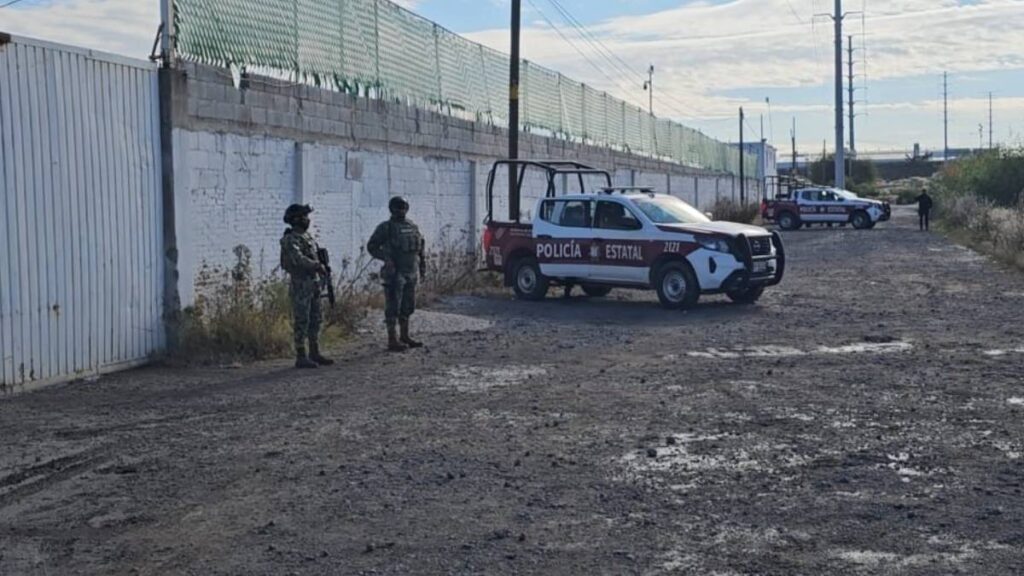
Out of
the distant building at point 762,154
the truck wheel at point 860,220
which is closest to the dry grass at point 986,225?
the truck wheel at point 860,220

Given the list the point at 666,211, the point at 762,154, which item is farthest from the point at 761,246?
the point at 762,154

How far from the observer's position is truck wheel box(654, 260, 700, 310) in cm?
1905

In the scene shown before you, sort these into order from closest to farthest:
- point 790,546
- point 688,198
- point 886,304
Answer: point 790,546 < point 886,304 < point 688,198

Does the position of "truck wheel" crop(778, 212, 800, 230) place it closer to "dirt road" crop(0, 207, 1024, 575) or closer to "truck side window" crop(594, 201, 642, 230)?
"truck side window" crop(594, 201, 642, 230)

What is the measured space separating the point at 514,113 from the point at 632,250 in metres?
5.52

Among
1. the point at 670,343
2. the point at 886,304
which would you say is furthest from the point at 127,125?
the point at 886,304

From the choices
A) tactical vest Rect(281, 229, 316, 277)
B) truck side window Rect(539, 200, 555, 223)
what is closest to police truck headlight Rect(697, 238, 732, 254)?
truck side window Rect(539, 200, 555, 223)

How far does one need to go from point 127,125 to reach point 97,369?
8.02ft

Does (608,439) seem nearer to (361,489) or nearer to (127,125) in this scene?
(361,489)

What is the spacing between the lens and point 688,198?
52812 millimetres

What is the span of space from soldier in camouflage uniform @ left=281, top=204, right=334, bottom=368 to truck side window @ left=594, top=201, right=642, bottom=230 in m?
7.55

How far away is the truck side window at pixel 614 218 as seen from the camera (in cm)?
1970

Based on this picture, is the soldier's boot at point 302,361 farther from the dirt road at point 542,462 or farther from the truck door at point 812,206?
the truck door at point 812,206

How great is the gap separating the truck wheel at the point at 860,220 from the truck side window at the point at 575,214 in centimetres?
3494
